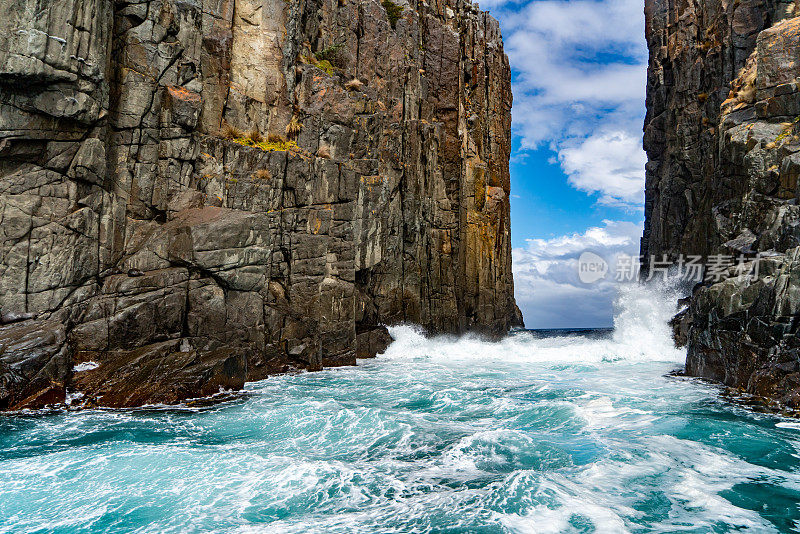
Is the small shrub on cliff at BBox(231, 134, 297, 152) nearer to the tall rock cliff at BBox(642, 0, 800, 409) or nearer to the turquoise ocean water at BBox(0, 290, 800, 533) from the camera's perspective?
the turquoise ocean water at BBox(0, 290, 800, 533)

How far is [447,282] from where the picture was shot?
43.3 m

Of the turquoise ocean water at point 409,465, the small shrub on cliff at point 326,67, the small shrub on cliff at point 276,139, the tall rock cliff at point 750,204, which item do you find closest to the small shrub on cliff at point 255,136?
the small shrub on cliff at point 276,139

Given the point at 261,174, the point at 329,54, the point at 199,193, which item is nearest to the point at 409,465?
the point at 199,193

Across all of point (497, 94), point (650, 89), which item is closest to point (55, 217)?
point (497, 94)

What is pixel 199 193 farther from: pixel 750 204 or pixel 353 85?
pixel 750 204

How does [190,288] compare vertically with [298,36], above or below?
below

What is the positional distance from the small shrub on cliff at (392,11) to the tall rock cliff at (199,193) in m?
2.92

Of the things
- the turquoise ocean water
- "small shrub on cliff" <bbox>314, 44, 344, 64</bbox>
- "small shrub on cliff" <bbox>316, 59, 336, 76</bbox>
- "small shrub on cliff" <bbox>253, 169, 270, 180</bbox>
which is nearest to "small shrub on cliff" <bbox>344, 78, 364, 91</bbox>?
"small shrub on cliff" <bbox>316, 59, 336, 76</bbox>

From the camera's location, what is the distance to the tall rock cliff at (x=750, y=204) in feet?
57.8

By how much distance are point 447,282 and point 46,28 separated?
104 ft

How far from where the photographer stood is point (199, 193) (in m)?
23.5

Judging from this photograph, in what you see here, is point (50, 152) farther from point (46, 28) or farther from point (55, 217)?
point (46, 28)

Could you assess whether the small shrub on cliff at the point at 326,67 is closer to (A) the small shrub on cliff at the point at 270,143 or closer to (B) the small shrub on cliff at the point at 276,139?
(B) the small shrub on cliff at the point at 276,139

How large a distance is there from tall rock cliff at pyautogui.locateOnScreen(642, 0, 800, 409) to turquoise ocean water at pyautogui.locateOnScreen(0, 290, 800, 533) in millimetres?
2125
